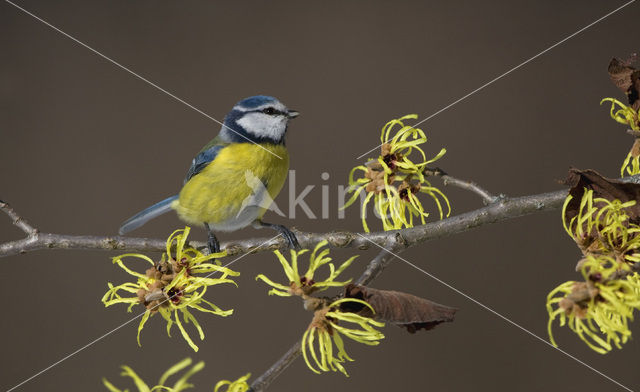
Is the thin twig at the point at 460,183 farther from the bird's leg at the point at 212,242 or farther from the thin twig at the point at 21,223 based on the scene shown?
the thin twig at the point at 21,223

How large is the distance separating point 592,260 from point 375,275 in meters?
0.23

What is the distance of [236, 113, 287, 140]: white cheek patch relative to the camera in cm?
116

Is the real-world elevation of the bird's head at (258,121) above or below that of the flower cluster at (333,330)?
above

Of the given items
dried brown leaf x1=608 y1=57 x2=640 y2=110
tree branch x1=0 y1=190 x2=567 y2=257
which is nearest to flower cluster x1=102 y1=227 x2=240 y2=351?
tree branch x1=0 y1=190 x2=567 y2=257

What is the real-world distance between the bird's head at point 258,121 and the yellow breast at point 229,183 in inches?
1.4

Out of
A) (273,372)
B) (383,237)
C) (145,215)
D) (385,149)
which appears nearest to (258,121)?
(145,215)

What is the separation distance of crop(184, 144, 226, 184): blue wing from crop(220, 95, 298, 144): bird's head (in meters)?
0.04

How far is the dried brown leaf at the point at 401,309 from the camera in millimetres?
550

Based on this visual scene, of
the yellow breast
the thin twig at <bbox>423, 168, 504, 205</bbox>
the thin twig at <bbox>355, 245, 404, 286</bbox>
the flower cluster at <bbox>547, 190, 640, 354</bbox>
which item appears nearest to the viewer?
the flower cluster at <bbox>547, 190, 640, 354</bbox>

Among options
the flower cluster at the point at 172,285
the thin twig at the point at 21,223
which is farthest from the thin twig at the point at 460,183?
the thin twig at the point at 21,223

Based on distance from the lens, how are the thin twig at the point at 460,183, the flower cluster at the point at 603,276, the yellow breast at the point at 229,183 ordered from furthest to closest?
1. the yellow breast at the point at 229,183
2. the thin twig at the point at 460,183
3. the flower cluster at the point at 603,276

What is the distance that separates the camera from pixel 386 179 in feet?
2.65

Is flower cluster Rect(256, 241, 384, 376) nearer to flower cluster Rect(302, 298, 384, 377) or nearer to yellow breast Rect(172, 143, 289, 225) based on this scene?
flower cluster Rect(302, 298, 384, 377)

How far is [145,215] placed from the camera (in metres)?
1.16
